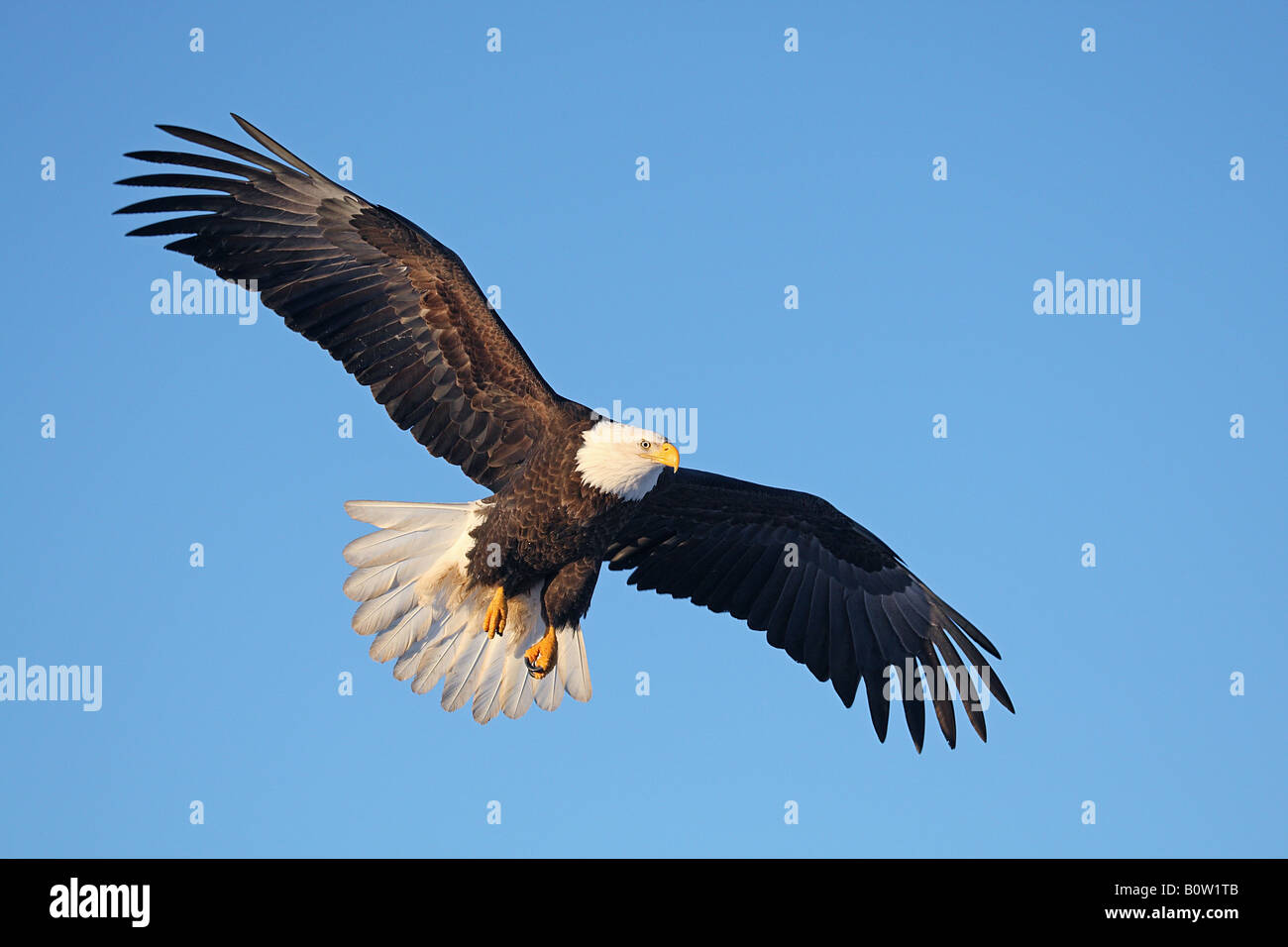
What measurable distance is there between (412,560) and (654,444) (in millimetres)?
1553

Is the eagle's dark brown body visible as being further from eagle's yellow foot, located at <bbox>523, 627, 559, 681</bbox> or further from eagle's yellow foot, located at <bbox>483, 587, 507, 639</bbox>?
eagle's yellow foot, located at <bbox>523, 627, 559, 681</bbox>

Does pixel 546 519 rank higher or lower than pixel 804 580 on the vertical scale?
higher

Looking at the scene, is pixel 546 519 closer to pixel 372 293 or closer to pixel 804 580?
pixel 372 293

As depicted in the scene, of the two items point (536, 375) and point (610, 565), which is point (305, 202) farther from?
point (610, 565)

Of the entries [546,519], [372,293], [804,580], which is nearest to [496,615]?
[546,519]

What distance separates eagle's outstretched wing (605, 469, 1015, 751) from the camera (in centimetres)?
796

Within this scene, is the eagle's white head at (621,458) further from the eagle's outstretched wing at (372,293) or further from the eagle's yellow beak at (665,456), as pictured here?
the eagle's outstretched wing at (372,293)

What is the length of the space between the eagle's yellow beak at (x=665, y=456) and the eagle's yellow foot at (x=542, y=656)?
1443 mm

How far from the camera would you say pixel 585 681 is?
26.4 ft

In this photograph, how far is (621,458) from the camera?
21.9 ft

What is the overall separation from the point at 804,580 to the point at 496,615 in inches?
78.2

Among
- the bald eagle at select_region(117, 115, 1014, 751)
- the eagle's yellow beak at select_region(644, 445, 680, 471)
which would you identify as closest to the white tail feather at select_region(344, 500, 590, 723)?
the bald eagle at select_region(117, 115, 1014, 751)

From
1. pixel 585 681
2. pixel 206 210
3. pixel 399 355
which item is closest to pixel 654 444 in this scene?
pixel 399 355

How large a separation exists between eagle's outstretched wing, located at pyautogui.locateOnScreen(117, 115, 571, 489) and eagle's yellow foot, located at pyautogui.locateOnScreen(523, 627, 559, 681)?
1038 mm
